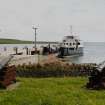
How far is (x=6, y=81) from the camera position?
15719mm

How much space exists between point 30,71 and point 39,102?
16.4 metres

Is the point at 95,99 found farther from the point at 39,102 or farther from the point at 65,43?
the point at 65,43

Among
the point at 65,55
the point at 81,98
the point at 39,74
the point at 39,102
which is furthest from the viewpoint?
the point at 65,55

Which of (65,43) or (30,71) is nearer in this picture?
(30,71)

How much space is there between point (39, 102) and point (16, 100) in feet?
2.87

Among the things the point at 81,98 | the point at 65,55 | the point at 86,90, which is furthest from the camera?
the point at 65,55

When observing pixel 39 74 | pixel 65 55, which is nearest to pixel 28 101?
pixel 39 74

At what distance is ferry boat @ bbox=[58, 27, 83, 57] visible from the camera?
4018 inches

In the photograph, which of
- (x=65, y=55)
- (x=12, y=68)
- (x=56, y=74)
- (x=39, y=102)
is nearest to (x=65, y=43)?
(x=65, y=55)

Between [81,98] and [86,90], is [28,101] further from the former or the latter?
[86,90]

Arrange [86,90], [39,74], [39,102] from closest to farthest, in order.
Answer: [39,102] < [86,90] < [39,74]

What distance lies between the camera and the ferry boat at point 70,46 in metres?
102

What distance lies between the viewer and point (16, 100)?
37.0 feet

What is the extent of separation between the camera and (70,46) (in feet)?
349
